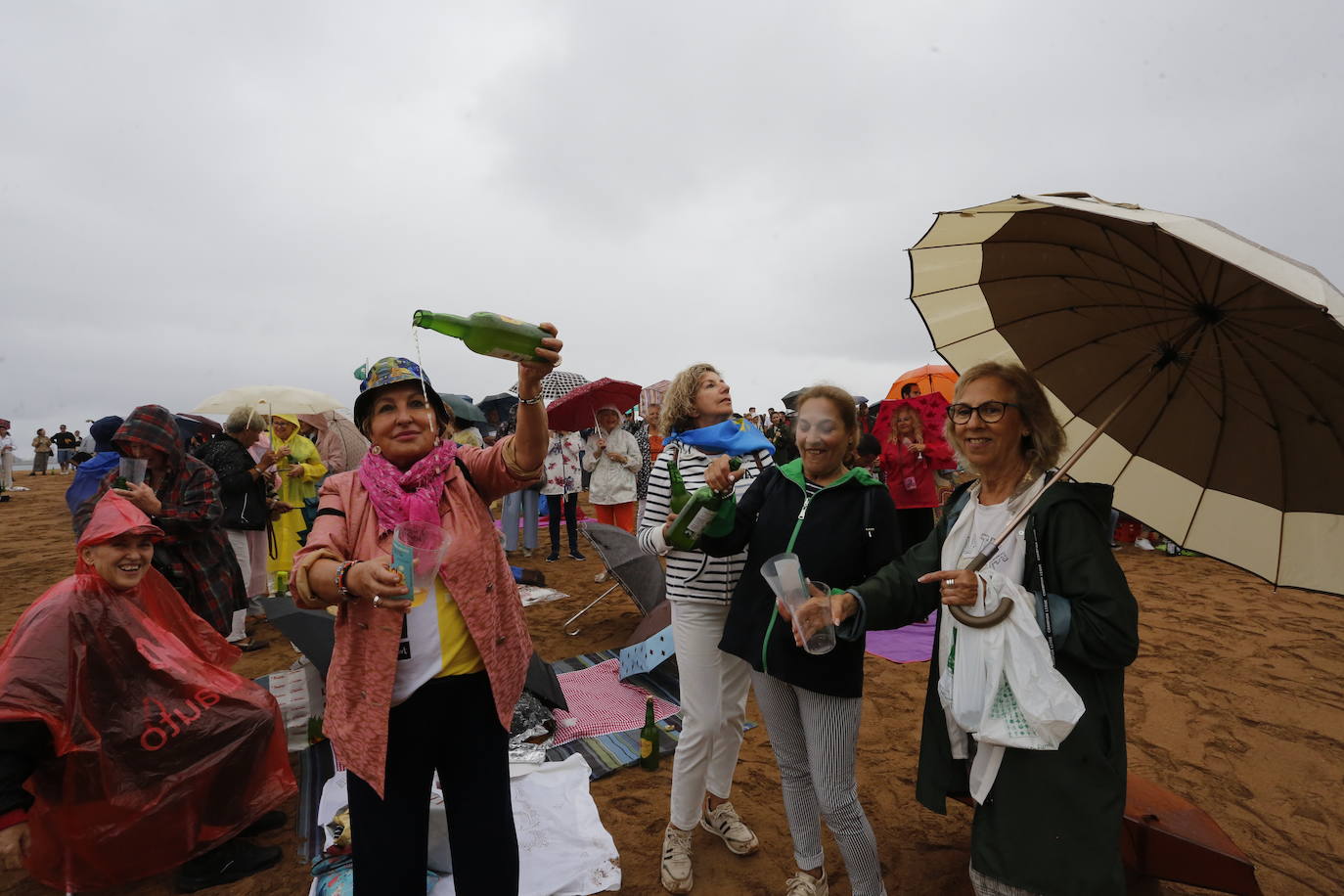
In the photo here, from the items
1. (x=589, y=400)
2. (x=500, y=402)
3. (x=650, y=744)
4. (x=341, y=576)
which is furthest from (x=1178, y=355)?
(x=500, y=402)

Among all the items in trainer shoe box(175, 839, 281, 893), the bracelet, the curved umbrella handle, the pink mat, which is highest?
the bracelet

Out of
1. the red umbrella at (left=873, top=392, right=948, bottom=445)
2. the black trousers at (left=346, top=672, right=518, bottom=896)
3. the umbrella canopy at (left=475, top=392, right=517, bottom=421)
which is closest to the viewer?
the black trousers at (left=346, top=672, right=518, bottom=896)

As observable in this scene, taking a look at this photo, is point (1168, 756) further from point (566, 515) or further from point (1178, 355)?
point (566, 515)

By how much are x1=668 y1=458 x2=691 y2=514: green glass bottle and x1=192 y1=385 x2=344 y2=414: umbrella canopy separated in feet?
20.1

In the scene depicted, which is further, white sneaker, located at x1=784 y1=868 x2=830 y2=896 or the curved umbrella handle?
white sneaker, located at x1=784 y1=868 x2=830 y2=896

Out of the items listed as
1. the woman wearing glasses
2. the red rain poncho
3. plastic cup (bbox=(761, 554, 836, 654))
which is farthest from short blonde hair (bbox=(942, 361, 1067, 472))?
the red rain poncho

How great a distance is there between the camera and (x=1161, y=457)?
79.2 inches

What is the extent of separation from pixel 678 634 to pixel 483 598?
1.11 metres

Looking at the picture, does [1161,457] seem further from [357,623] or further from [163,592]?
[163,592]

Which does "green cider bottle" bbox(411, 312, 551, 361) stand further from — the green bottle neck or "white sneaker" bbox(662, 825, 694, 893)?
"white sneaker" bbox(662, 825, 694, 893)

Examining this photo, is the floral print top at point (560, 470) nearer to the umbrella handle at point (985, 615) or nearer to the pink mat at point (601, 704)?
the pink mat at point (601, 704)

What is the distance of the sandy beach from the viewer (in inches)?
116

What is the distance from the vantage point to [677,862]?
2779mm

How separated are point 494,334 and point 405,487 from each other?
1.74 ft
